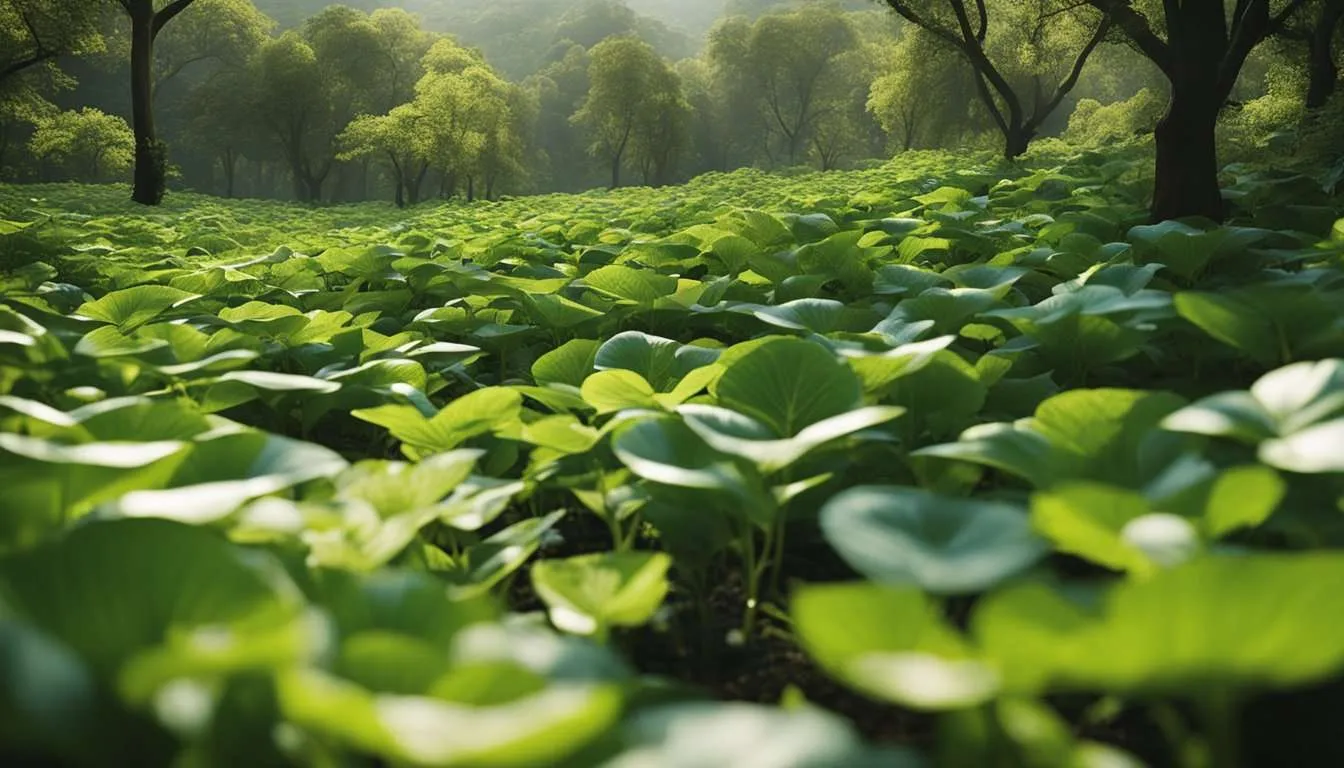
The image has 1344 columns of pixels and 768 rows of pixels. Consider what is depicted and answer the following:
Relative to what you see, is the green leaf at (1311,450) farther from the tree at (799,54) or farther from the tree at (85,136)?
the tree at (799,54)

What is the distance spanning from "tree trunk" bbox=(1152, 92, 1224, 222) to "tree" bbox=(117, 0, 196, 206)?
15.1 m

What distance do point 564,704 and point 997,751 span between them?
0.35m

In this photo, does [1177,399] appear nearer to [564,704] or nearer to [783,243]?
[564,704]

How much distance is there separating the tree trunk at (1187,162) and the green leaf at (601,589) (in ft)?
13.3

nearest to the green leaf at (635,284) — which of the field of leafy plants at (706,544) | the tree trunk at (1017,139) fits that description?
the field of leafy plants at (706,544)

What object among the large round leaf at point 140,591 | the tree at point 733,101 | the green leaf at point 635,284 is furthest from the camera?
the tree at point 733,101

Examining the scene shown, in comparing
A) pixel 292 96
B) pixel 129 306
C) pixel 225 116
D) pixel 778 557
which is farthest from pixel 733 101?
pixel 778 557

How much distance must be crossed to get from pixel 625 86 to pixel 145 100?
101 feet

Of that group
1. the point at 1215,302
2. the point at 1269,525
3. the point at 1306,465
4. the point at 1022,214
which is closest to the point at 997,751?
the point at 1306,465

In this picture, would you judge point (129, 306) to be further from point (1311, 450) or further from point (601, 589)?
point (1311, 450)

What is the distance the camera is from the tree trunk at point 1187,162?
407 centimetres

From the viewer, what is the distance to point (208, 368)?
5.49 ft

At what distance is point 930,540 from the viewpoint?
81cm

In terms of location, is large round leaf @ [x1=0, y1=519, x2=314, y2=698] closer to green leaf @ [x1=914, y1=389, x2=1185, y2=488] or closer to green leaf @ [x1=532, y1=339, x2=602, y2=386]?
green leaf @ [x1=914, y1=389, x2=1185, y2=488]
